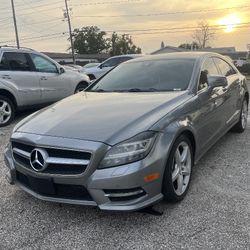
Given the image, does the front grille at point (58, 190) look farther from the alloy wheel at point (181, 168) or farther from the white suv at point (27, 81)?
the white suv at point (27, 81)

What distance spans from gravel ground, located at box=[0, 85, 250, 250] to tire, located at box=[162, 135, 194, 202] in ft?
0.46

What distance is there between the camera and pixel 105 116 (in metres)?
3.88

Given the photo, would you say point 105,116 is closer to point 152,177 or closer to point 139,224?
point 152,177

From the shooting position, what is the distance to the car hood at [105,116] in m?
3.52

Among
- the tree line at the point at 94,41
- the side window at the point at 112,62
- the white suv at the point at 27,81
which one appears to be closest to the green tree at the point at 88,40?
the tree line at the point at 94,41

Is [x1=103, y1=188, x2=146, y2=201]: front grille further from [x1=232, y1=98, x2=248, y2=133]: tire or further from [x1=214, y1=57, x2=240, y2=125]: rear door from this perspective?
[x1=232, y1=98, x2=248, y2=133]: tire

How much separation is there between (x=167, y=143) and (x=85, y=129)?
77 centimetres

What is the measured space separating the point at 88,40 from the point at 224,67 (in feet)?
261

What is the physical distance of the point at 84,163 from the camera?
3322mm

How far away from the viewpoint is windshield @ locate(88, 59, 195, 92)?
481cm

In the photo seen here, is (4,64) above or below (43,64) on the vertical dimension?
above

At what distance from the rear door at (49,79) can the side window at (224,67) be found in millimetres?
4490

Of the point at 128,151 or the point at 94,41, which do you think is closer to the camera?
the point at 128,151

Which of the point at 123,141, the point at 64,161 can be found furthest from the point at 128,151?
the point at 64,161
